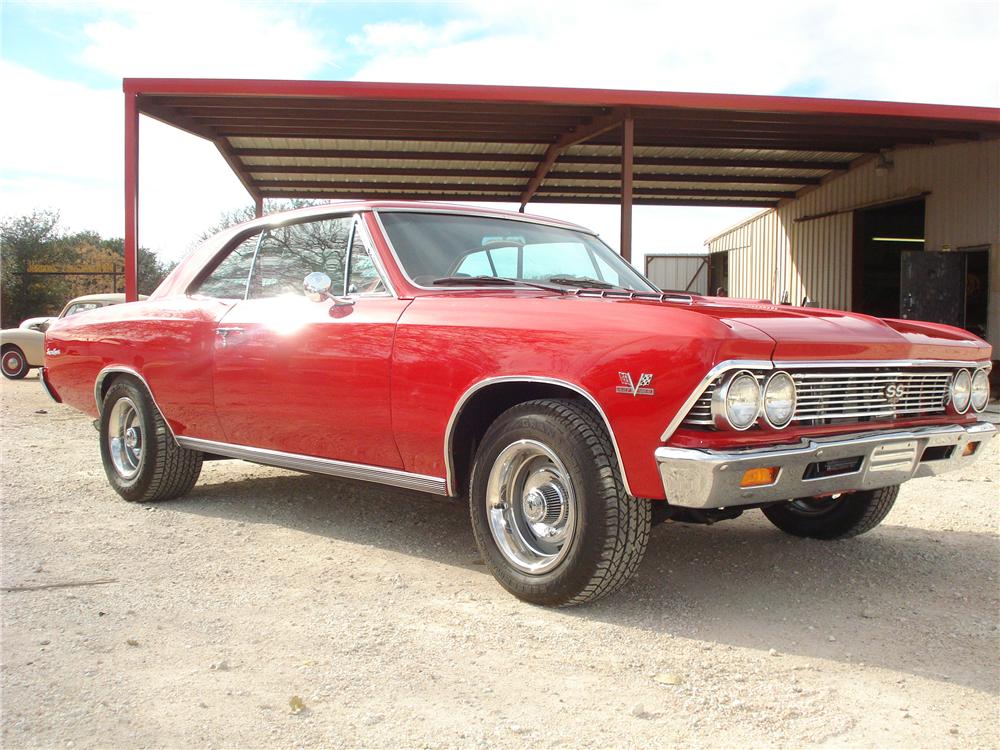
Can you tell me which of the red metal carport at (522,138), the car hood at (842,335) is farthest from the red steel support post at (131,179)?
the car hood at (842,335)

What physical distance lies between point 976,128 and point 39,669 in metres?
12.5

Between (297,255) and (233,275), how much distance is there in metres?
0.56

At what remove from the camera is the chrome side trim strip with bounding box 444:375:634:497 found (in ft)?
10.1

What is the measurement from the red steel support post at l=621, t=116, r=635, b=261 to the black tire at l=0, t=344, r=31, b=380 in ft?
34.9

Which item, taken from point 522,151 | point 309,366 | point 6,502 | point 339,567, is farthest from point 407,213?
point 522,151

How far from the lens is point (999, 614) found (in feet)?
11.3

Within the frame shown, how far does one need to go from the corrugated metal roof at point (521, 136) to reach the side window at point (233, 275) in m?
5.94

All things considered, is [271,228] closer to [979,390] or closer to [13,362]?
[979,390]

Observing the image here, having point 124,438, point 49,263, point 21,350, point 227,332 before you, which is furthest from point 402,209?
point 49,263

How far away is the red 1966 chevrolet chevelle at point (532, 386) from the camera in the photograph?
118 inches

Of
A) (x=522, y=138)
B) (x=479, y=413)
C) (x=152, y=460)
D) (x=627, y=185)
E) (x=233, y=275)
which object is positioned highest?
(x=522, y=138)

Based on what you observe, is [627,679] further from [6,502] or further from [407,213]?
[6,502]

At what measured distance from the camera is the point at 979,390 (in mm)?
3848

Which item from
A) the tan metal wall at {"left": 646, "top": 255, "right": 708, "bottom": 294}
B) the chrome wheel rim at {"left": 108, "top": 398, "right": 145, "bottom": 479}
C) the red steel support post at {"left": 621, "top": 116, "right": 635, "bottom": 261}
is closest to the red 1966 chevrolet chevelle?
the chrome wheel rim at {"left": 108, "top": 398, "right": 145, "bottom": 479}
